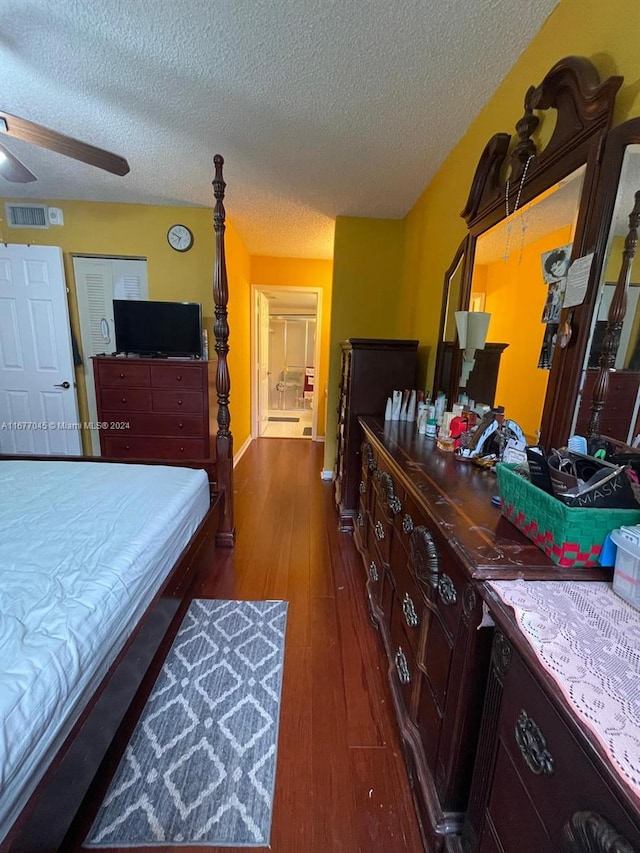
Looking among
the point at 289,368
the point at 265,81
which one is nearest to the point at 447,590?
the point at 265,81

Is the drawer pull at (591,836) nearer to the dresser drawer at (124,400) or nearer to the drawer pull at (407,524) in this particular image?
the drawer pull at (407,524)

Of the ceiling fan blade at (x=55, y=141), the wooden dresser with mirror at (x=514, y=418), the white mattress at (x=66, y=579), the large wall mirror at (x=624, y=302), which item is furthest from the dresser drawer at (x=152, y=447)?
the large wall mirror at (x=624, y=302)

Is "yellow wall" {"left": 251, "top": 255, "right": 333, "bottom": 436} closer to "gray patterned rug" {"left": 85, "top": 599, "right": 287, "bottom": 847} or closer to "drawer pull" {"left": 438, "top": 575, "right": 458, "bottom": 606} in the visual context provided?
"gray patterned rug" {"left": 85, "top": 599, "right": 287, "bottom": 847}

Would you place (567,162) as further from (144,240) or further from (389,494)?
(144,240)

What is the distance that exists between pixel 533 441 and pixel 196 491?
1.55m

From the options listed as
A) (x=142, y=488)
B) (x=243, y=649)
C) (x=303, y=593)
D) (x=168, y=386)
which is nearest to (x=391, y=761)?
(x=243, y=649)

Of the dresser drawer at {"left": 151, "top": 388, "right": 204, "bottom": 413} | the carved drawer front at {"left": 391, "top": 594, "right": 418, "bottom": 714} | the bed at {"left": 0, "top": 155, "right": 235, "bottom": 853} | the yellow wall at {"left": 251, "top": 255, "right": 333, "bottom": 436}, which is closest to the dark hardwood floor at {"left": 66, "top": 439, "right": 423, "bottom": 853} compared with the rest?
the carved drawer front at {"left": 391, "top": 594, "right": 418, "bottom": 714}

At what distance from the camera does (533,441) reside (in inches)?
49.1

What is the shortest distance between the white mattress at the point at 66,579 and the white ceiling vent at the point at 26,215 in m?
2.52

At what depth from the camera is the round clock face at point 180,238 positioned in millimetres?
3205

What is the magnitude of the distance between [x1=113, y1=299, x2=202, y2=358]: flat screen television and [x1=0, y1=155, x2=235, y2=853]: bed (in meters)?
1.26

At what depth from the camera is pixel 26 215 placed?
3.12 m

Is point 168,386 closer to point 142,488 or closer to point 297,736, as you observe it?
point 142,488

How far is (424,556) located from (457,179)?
213 centimetres
